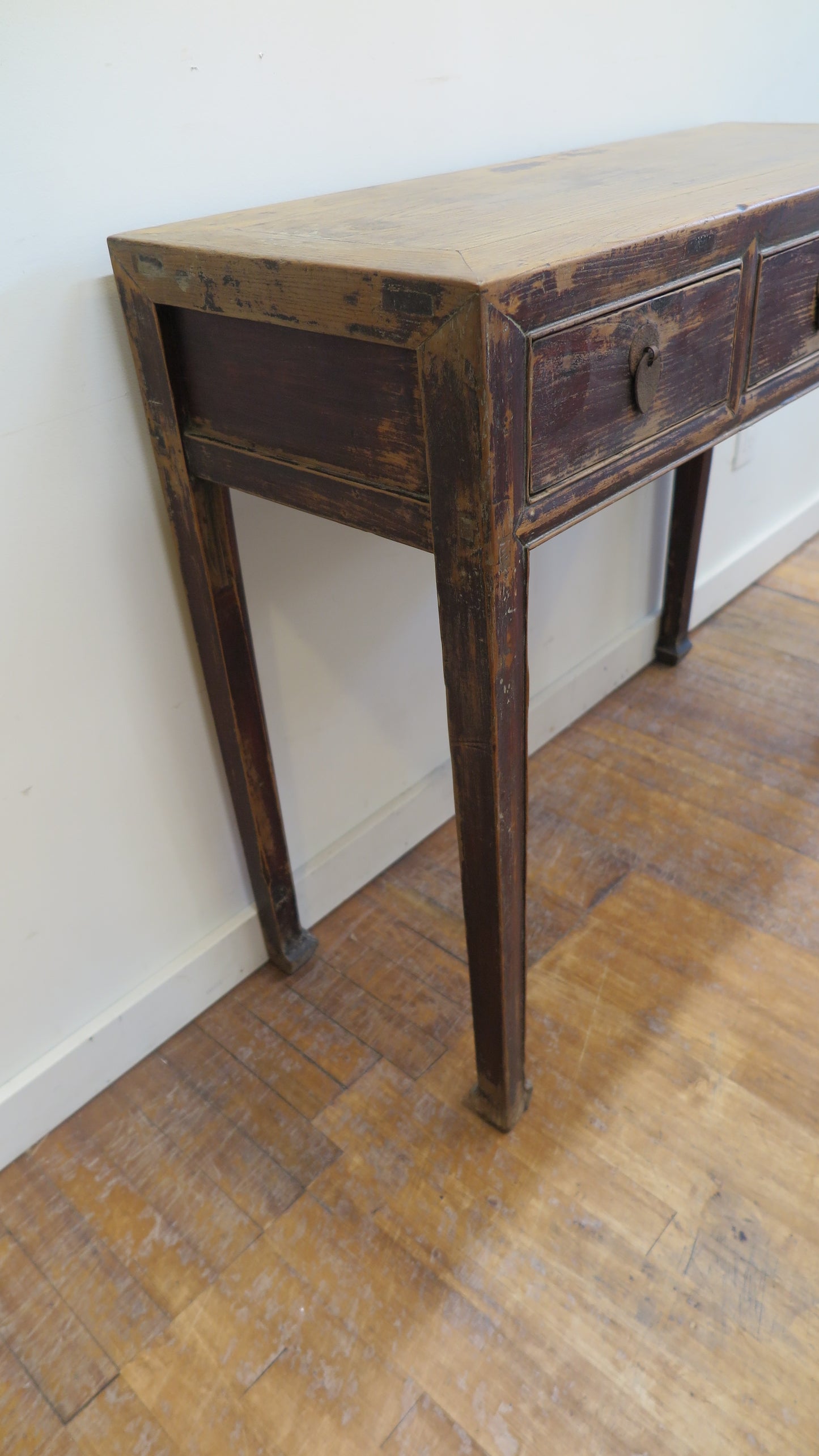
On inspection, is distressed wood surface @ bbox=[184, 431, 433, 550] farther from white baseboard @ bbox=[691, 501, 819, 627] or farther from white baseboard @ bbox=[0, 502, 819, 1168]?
white baseboard @ bbox=[691, 501, 819, 627]

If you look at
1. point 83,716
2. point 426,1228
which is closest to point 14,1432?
point 426,1228

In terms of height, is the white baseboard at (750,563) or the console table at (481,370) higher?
the console table at (481,370)

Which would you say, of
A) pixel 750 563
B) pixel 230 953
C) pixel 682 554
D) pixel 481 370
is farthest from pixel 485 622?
pixel 750 563

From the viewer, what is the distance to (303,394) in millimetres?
741

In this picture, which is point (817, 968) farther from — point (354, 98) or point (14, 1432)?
point (354, 98)

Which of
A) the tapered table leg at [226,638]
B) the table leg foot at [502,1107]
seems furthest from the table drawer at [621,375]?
the table leg foot at [502,1107]

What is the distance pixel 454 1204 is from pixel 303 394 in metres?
0.80

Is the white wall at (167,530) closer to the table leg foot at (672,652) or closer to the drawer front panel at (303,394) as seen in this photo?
the drawer front panel at (303,394)

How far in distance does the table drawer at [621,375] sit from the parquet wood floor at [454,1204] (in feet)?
2.37

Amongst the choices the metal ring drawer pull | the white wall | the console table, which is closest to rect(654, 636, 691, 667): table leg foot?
the white wall

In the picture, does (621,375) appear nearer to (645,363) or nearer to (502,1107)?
(645,363)

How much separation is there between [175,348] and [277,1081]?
31.6 inches

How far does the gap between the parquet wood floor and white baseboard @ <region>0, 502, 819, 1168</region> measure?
0.03 metres

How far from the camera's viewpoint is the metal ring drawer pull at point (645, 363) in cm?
70
